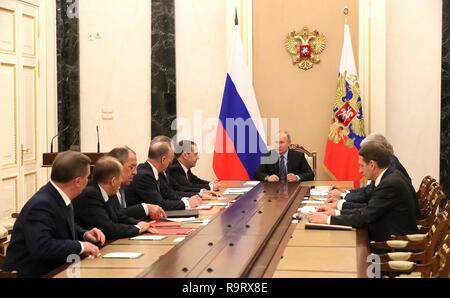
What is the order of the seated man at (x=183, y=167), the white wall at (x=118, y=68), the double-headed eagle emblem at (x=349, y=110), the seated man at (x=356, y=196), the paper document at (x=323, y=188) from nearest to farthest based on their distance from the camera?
the seated man at (x=356, y=196) < the paper document at (x=323, y=188) < the seated man at (x=183, y=167) < the double-headed eagle emblem at (x=349, y=110) < the white wall at (x=118, y=68)

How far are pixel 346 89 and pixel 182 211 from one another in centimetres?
407

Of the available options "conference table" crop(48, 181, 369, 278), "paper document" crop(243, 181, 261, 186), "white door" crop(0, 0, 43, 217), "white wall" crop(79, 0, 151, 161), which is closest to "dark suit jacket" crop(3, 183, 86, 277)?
"conference table" crop(48, 181, 369, 278)

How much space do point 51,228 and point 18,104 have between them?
5477 mm

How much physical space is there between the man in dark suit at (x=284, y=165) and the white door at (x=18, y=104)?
9.91 feet

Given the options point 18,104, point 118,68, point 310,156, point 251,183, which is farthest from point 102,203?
point 118,68

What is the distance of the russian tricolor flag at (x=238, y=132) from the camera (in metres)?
8.91

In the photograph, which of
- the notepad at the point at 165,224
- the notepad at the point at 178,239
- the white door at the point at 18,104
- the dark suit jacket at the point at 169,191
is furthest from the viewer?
the white door at the point at 18,104

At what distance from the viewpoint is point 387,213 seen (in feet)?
17.9

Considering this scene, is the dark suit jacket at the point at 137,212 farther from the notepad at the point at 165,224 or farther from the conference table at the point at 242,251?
the conference table at the point at 242,251

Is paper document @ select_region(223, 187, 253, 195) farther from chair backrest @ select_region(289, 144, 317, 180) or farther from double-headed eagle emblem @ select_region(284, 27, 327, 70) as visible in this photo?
double-headed eagle emblem @ select_region(284, 27, 327, 70)

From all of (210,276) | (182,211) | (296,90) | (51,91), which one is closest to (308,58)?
(296,90)

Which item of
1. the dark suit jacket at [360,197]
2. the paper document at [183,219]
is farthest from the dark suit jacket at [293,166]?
the paper document at [183,219]

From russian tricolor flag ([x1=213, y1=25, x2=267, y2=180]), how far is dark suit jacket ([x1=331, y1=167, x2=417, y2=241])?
3.41 metres

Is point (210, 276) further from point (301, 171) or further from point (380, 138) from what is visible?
point (301, 171)
